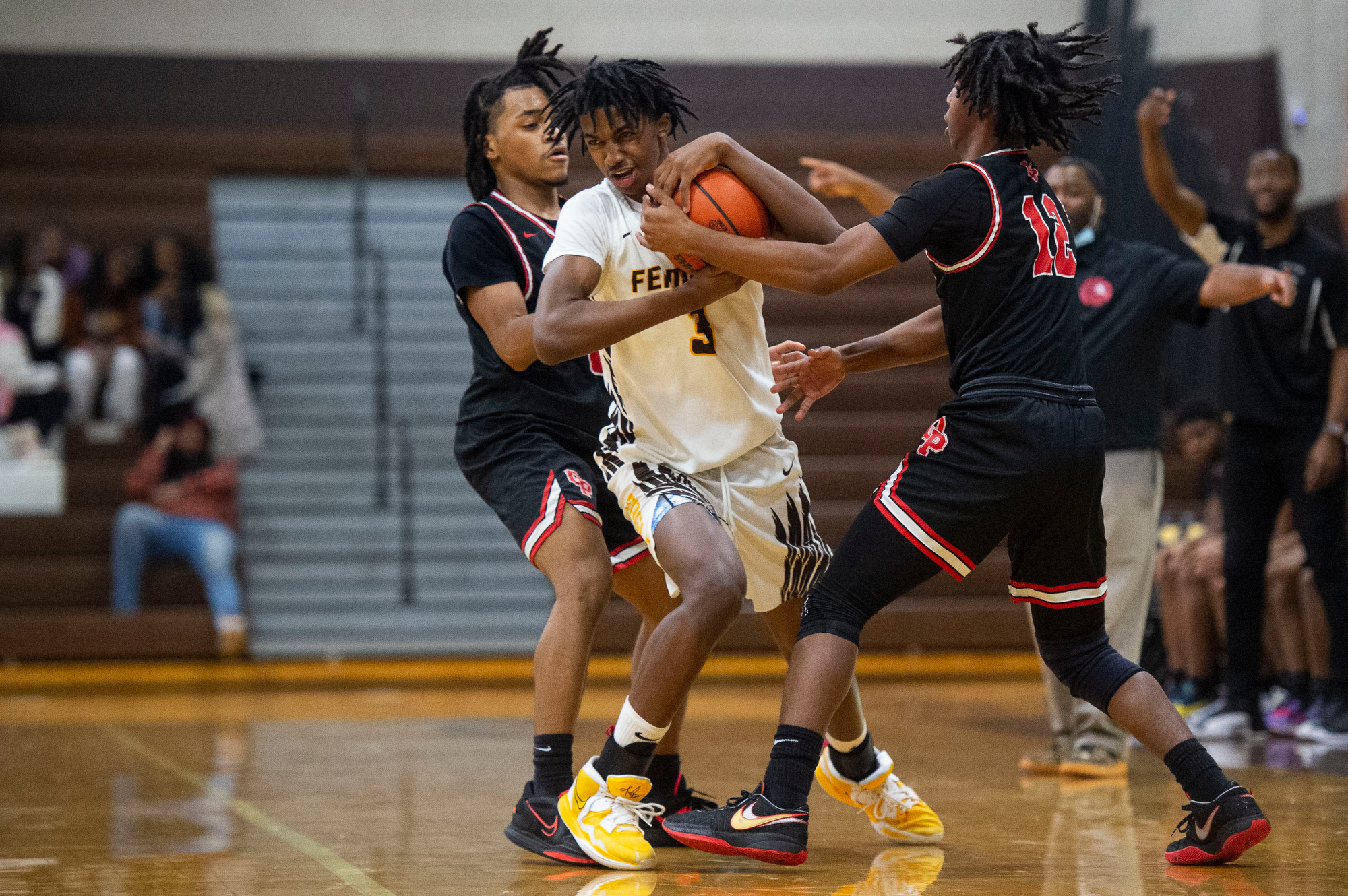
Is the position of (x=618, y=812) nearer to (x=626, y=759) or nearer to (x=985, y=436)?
(x=626, y=759)

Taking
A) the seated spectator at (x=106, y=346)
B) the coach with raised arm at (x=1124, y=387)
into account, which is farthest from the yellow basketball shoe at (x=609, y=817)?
the seated spectator at (x=106, y=346)

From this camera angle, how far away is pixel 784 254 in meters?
3.18

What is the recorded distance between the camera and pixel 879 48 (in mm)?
13531

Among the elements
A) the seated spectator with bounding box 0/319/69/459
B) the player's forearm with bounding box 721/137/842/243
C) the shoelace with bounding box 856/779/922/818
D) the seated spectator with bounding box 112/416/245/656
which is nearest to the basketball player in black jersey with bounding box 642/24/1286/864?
the player's forearm with bounding box 721/137/842/243

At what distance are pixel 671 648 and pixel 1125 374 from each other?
96.9 inches

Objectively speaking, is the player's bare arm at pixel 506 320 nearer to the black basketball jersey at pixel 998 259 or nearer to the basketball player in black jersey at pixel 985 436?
the basketball player in black jersey at pixel 985 436

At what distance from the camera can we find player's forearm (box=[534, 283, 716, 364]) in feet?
10.7

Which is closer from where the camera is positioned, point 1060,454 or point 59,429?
point 1060,454

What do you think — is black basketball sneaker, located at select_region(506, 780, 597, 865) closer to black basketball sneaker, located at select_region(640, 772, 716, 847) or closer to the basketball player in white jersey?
the basketball player in white jersey

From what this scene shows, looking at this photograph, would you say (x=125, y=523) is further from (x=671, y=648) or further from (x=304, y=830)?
(x=671, y=648)

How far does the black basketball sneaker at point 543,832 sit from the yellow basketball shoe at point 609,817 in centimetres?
3

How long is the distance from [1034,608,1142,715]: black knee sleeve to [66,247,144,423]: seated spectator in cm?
838

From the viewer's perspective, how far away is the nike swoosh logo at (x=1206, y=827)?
3.25 metres

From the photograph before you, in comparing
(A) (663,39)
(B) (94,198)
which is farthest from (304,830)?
(A) (663,39)
